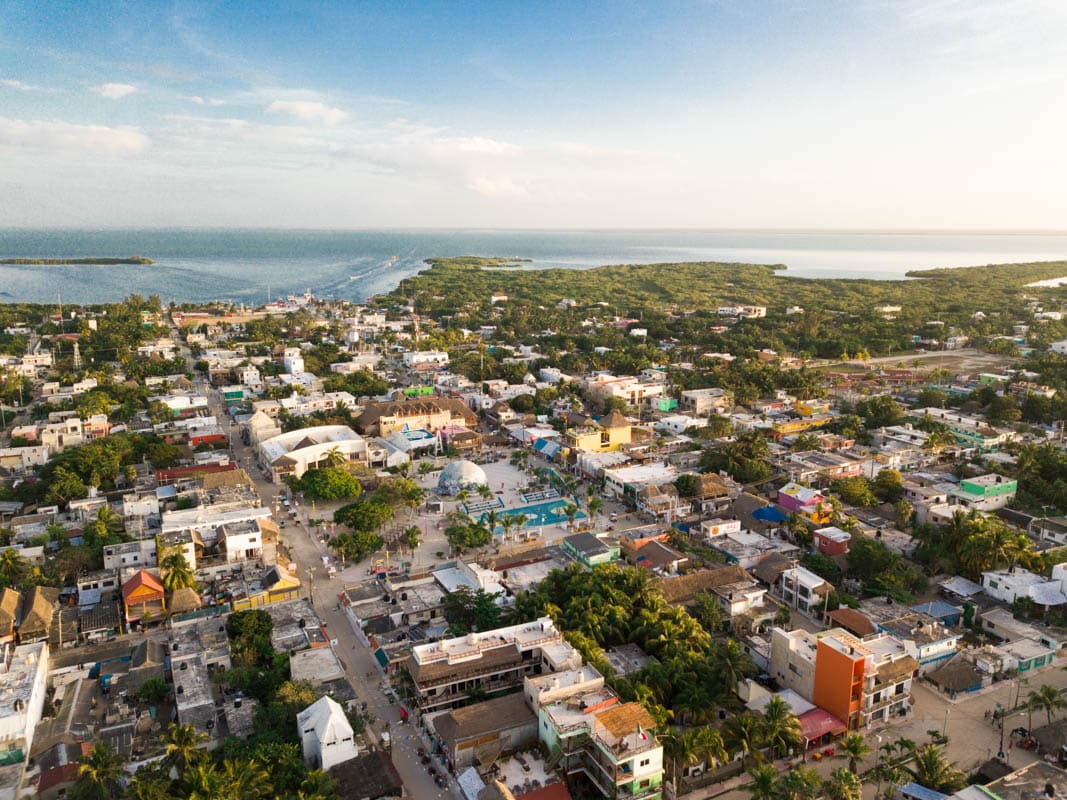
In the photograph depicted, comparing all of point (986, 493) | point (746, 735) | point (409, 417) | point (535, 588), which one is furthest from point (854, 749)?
point (409, 417)

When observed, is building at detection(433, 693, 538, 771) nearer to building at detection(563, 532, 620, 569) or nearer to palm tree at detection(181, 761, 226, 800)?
palm tree at detection(181, 761, 226, 800)

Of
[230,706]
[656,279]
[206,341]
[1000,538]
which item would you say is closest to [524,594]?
[230,706]


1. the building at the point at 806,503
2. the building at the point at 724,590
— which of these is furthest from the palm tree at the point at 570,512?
the building at the point at 806,503

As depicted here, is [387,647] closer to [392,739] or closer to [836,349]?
[392,739]

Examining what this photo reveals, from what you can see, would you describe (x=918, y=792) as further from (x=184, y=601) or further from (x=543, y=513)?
(x=184, y=601)

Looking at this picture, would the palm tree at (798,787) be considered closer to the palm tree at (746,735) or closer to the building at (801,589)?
the palm tree at (746,735)
